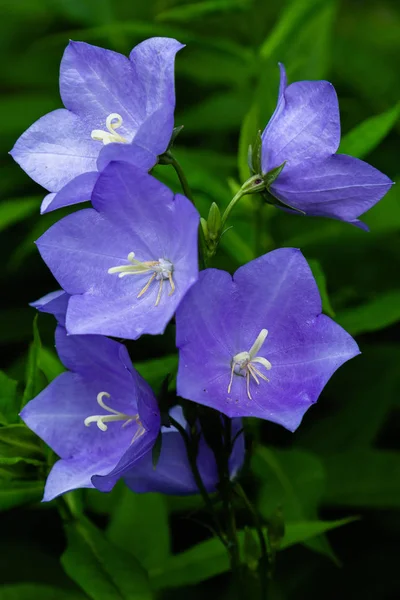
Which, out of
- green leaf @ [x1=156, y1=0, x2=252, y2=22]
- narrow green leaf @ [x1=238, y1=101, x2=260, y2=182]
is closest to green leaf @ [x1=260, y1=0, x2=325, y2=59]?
green leaf @ [x1=156, y1=0, x2=252, y2=22]

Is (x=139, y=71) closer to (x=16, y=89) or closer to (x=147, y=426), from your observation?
(x=147, y=426)

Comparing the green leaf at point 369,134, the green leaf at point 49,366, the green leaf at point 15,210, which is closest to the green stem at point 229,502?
the green leaf at point 49,366

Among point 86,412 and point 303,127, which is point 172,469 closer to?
point 86,412

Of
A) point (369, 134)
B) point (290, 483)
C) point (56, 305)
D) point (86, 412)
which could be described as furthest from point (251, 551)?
point (369, 134)

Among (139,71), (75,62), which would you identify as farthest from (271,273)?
(75,62)

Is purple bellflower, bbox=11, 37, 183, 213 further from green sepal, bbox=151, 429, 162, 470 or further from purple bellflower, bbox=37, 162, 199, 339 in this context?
green sepal, bbox=151, 429, 162, 470
